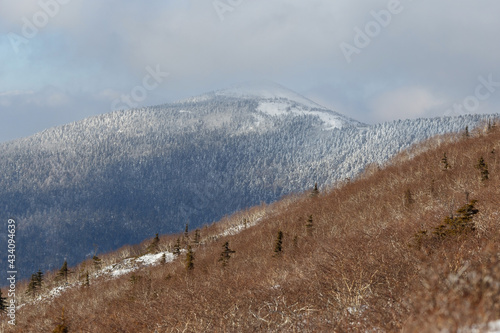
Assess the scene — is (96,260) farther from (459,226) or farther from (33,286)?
(459,226)

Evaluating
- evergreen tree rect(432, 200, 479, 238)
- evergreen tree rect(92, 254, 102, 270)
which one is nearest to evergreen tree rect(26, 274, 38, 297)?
evergreen tree rect(92, 254, 102, 270)

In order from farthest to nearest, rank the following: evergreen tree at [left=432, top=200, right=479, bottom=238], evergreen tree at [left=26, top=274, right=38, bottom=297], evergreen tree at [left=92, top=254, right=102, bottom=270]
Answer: evergreen tree at [left=92, top=254, right=102, bottom=270]
evergreen tree at [left=26, top=274, right=38, bottom=297]
evergreen tree at [left=432, top=200, right=479, bottom=238]

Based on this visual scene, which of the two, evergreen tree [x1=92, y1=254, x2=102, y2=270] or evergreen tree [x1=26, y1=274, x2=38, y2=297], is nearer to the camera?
evergreen tree [x1=26, y1=274, x2=38, y2=297]

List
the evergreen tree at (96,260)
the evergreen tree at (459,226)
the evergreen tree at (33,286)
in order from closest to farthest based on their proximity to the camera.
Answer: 1. the evergreen tree at (459,226)
2. the evergreen tree at (33,286)
3. the evergreen tree at (96,260)

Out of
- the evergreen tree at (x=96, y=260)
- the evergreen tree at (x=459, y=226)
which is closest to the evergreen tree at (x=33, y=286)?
the evergreen tree at (x=96, y=260)

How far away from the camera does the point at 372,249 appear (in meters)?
8.12

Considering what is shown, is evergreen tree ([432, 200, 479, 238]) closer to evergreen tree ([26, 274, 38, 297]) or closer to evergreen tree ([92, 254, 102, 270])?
evergreen tree ([26, 274, 38, 297])

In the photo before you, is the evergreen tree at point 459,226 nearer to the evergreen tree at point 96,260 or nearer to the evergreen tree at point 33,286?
the evergreen tree at point 33,286

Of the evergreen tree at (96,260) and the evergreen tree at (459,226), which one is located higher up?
the evergreen tree at (459,226)

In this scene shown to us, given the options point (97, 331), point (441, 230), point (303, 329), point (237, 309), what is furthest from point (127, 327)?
point (441, 230)

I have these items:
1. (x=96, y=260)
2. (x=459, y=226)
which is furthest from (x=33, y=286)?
(x=459, y=226)

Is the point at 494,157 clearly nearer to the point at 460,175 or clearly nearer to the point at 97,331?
the point at 460,175

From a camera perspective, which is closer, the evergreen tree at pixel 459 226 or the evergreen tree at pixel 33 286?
the evergreen tree at pixel 459 226

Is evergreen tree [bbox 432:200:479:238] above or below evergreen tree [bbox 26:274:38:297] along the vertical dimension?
above
